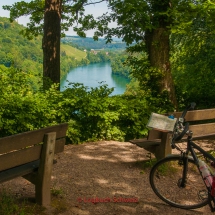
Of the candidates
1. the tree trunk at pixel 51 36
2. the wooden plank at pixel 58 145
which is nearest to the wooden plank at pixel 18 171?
the wooden plank at pixel 58 145

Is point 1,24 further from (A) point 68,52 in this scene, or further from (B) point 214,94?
(B) point 214,94

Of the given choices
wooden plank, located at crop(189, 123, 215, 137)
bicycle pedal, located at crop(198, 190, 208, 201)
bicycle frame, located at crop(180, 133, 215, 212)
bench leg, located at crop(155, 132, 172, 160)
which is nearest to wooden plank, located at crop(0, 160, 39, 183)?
bicycle frame, located at crop(180, 133, 215, 212)

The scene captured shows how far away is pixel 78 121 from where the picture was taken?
775 cm

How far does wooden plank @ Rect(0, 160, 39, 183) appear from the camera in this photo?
11.0 feet

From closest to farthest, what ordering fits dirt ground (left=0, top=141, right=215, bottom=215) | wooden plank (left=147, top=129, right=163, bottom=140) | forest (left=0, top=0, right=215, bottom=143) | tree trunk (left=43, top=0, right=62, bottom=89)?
dirt ground (left=0, top=141, right=215, bottom=215) < wooden plank (left=147, top=129, right=163, bottom=140) < forest (left=0, top=0, right=215, bottom=143) < tree trunk (left=43, top=0, right=62, bottom=89)

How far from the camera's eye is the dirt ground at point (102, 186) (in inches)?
154

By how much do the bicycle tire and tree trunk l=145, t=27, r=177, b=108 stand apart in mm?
6138

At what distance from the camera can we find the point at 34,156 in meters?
3.55

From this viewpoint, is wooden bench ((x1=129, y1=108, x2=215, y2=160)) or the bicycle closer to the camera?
the bicycle

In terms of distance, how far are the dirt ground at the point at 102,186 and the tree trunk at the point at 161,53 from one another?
13.4ft

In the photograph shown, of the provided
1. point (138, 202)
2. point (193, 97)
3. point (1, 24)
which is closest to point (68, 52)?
point (1, 24)

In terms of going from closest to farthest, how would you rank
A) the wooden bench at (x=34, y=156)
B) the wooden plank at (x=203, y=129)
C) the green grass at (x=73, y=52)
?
the wooden bench at (x=34, y=156), the wooden plank at (x=203, y=129), the green grass at (x=73, y=52)

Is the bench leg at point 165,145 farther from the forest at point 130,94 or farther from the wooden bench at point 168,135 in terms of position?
the forest at point 130,94

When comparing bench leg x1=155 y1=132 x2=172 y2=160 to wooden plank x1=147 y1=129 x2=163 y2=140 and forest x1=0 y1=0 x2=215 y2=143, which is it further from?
forest x1=0 y1=0 x2=215 y2=143
